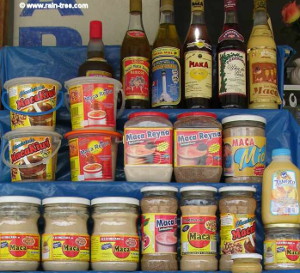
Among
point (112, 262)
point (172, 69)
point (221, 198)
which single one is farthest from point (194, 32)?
point (112, 262)

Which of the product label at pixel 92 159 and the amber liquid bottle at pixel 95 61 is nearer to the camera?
the product label at pixel 92 159

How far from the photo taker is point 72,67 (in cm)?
262

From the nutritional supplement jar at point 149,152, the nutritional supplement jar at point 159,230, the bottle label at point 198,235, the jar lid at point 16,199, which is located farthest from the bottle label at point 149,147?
the jar lid at point 16,199

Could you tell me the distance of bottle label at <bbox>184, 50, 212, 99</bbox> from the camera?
242 centimetres

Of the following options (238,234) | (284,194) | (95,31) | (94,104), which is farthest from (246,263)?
(95,31)

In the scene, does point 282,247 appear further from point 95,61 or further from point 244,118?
point 95,61

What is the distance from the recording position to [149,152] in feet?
7.49

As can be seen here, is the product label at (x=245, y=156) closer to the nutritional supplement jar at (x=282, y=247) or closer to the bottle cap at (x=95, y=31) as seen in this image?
the nutritional supplement jar at (x=282, y=247)

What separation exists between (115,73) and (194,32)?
0.33 meters

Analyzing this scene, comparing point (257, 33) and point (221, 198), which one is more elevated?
point (257, 33)

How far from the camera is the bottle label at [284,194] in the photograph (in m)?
2.20

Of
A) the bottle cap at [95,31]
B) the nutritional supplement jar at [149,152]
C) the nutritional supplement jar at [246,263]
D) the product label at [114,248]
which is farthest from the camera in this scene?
the bottle cap at [95,31]

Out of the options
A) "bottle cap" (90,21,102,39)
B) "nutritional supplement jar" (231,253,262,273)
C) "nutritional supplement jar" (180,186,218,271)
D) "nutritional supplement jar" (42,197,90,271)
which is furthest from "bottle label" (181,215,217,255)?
"bottle cap" (90,21,102,39)

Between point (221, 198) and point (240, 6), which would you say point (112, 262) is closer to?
point (221, 198)
